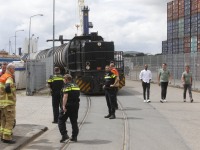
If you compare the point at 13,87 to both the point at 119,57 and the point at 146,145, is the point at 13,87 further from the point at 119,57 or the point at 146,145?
the point at 119,57

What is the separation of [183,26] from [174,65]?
564 centimetres

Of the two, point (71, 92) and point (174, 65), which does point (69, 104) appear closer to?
point (71, 92)

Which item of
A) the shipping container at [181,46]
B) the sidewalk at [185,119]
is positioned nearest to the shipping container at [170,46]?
the shipping container at [181,46]

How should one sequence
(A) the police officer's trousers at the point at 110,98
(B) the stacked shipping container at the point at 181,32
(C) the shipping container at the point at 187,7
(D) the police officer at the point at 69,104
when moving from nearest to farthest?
(D) the police officer at the point at 69,104 → (A) the police officer's trousers at the point at 110,98 → (B) the stacked shipping container at the point at 181,32 → (C) the shipping container at the point at 187,7

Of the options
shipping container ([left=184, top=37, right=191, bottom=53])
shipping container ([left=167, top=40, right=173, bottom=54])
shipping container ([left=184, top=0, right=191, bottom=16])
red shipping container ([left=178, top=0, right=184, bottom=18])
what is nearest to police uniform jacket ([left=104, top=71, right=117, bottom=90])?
shipping container ([left=184, top=37, right=191, bottom=53])

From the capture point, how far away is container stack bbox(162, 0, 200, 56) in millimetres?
25469

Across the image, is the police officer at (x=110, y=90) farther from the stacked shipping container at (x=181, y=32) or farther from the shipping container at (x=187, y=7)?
the shipping container at (x=187, y=7)

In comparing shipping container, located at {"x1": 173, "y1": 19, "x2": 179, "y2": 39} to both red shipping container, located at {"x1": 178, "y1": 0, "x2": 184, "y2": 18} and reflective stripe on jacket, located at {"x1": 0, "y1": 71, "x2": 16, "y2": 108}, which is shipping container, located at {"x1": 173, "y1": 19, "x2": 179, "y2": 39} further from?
reflective stripe on jacket, located at {"x1": 0, "y1": 71, "x2": 16, "y2": 108}

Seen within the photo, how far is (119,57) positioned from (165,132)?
36.5 feet

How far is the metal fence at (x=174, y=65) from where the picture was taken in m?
19.4

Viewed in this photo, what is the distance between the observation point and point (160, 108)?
39.7 feet

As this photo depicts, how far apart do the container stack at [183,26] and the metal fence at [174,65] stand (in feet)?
8.19

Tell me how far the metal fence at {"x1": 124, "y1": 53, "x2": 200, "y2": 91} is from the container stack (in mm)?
2498

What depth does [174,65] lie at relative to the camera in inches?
925
